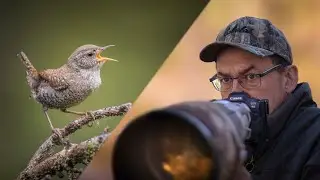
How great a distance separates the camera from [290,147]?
3.19ft

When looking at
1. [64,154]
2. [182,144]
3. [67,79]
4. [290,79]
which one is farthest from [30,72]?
[182,144]

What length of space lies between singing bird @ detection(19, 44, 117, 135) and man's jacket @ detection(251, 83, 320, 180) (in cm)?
62

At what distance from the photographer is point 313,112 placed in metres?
1.02

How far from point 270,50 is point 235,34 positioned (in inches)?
2.9

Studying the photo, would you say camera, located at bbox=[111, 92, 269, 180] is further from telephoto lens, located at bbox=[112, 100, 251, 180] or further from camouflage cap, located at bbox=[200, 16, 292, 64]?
camouflage cap, located at bbox=[200, 16, 292, 64]

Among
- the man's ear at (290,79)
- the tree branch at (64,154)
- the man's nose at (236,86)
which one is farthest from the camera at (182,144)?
the tree branch at (64,154)

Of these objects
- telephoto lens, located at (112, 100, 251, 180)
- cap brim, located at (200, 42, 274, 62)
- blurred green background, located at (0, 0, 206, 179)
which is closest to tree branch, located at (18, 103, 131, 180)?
blurred green background, located at (0, 0, 206, 179)

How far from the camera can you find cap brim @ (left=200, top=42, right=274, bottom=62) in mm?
957

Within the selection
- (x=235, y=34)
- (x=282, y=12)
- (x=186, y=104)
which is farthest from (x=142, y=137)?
(x=282, y=12)

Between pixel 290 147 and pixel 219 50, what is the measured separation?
9.1 inches

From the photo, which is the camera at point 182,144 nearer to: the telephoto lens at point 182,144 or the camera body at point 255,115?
the telephoto lens at point 182,144

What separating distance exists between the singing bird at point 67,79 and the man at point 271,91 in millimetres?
503

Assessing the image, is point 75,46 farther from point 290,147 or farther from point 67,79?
point 290,147

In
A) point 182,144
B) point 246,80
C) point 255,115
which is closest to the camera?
point 182,144
